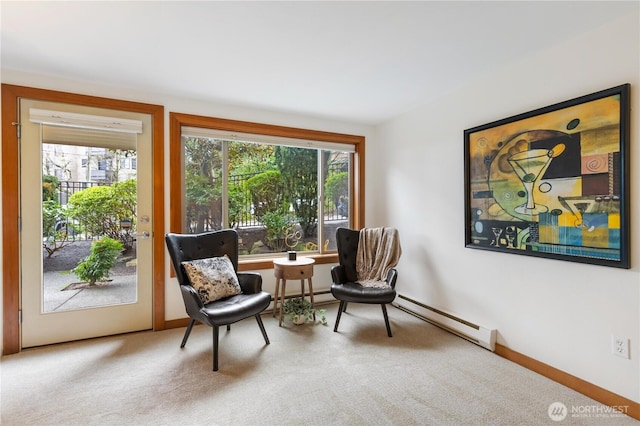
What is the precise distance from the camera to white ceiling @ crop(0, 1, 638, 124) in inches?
65.6

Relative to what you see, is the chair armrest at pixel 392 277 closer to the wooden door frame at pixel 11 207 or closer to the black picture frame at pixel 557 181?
the black picture frame at pixel 557 181

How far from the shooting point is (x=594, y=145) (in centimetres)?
181

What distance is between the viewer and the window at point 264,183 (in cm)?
314

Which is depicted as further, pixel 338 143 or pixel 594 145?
pixel 338 143

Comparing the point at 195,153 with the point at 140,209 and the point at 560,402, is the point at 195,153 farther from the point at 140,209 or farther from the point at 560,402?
the point at 560,402

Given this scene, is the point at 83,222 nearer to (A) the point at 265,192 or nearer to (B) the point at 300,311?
(A) the point at 265,192

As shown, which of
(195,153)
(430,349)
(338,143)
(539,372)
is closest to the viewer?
(539,372)

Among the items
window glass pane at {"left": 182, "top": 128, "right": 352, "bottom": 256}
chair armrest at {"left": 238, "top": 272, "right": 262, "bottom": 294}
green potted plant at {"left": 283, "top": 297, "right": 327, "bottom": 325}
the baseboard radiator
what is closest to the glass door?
window glass pane at {"left": 182, "top": 128, "right": 352, "bottom": 256}

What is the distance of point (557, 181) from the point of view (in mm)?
1989

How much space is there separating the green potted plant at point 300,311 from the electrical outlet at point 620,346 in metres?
2.18

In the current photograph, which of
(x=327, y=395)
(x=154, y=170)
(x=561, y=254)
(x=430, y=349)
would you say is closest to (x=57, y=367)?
(x=154, y=170)

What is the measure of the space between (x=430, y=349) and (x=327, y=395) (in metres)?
1.09

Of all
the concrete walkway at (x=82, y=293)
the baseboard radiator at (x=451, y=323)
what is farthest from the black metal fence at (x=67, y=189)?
the baseboard radiator at (x=451, y=323)

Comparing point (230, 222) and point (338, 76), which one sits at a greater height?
point (338, 76)
